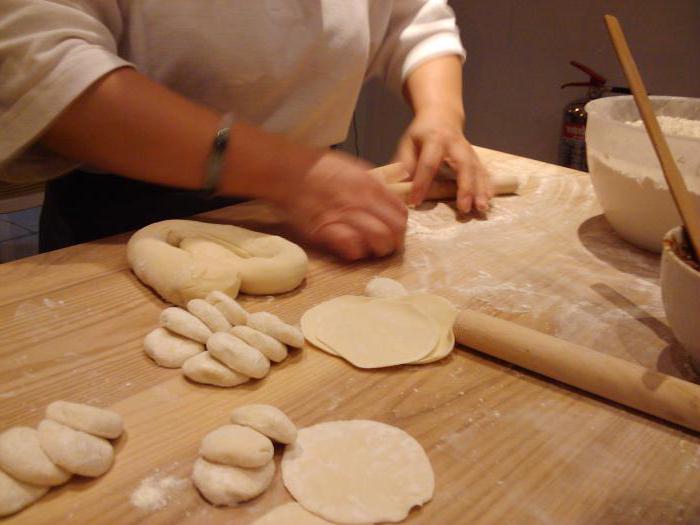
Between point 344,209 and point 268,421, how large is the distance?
0.47 metres

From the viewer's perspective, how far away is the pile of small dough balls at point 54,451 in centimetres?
52

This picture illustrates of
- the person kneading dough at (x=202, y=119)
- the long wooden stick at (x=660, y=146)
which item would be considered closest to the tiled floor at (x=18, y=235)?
the person kneading dough at (x=202, y=119)

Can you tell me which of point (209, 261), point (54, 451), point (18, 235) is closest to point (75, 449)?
point (54, 451)

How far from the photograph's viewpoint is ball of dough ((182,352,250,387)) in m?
0.68

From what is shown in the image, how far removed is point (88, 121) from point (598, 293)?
807 mm

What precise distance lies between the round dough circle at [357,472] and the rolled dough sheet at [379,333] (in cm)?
12

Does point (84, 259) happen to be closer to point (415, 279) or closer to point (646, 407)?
point (415, 279)

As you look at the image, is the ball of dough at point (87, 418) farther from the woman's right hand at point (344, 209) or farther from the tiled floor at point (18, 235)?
the tiled floor at point (18, 235)

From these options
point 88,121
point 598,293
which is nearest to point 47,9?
point 88,121

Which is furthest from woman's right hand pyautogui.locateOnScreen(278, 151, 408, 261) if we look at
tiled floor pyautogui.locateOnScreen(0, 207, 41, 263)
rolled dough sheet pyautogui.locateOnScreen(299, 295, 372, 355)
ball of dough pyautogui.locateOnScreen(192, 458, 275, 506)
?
tiled floor pyautogui.locateOnScreen(0, 207, 41, 263)

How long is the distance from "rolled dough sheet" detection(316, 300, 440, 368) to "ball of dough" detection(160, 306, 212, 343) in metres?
0.14

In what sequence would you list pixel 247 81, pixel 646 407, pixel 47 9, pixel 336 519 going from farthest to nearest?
pixel 247 81 < pixel 47 9 < pixel 646 407 < pixel 336 519

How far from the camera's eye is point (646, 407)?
26.5 inches

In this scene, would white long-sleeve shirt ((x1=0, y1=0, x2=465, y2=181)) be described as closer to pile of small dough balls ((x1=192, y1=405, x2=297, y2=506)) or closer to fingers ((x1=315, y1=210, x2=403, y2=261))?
fingers ((x1=315, y1=210, x2=403, y2=261))
